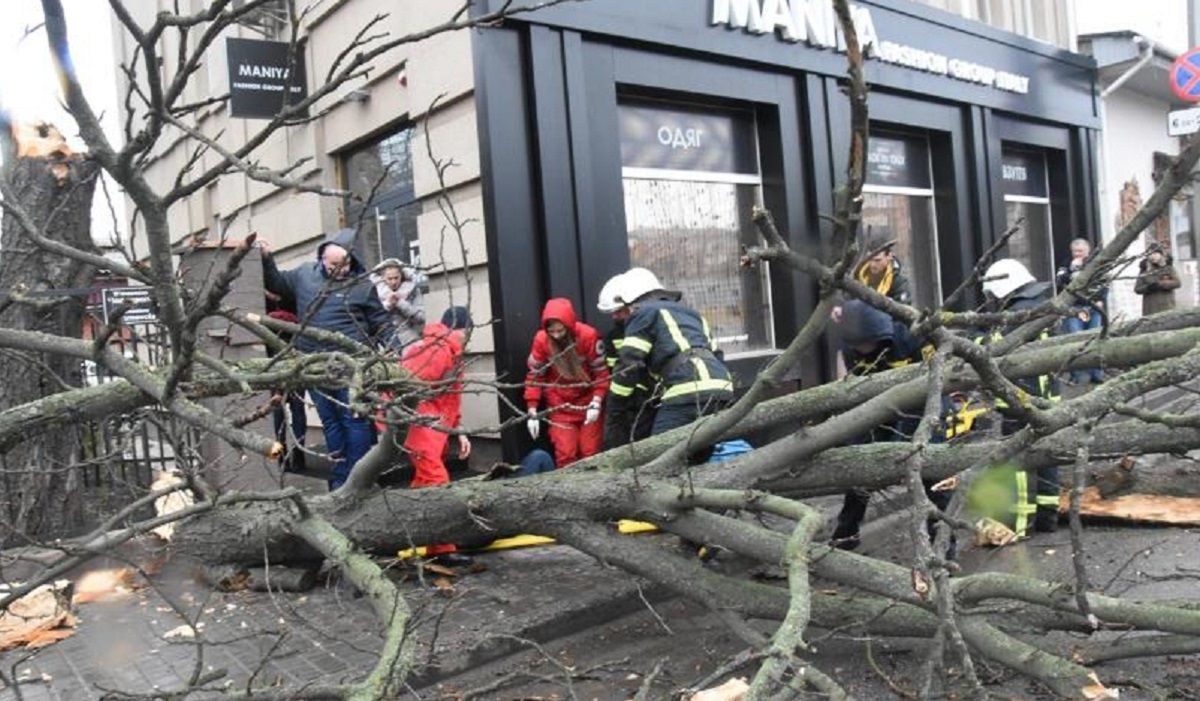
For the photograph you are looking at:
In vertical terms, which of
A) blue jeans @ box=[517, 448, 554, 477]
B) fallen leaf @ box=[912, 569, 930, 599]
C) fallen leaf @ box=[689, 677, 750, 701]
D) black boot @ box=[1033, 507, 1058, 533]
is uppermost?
fallen leaf @ box=[912, 569, 930, 599]

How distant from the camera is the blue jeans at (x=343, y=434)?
6078 mm

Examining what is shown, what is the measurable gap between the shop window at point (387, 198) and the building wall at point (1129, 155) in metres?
9.93

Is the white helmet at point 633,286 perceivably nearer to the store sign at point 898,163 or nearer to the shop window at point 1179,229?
the store sign at point 898,163

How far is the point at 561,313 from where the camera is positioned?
6.07m

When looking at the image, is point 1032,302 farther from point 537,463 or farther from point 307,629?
point 307,629

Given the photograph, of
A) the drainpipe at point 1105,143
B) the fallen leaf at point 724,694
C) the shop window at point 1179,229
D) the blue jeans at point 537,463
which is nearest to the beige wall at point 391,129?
the blue jeans at point 537,463

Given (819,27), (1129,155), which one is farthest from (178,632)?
(1129,155)

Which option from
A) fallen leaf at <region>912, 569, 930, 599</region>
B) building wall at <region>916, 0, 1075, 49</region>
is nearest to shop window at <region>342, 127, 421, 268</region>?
fallen leaf at <region>912, 569, 930, 599</region>

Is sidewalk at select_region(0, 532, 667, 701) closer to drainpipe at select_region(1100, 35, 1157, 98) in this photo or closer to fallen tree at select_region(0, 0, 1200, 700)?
fallen tree at select_region(0, 0, 1200, 700)

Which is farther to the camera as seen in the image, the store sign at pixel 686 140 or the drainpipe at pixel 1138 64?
the drainpipe at pixel 1138 64

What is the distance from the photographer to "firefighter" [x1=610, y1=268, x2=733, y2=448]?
5.32 meters

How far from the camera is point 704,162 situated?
8148mm

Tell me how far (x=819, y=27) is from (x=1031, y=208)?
5730mm

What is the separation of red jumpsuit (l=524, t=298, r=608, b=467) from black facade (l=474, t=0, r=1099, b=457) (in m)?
0.29
